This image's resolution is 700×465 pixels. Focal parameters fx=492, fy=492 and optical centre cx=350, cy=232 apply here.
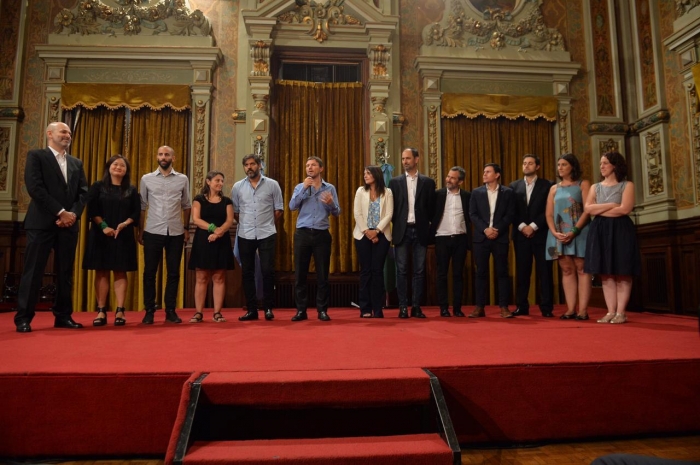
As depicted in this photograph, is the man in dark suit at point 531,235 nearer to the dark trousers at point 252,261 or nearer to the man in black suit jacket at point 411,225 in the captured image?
the man in black suit jacket at point 411,225

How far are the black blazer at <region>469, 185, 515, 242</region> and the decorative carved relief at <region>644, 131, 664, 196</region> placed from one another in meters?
2.90

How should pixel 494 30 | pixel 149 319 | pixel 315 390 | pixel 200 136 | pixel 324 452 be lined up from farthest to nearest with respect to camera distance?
pixel 494 30
pixel 200 136
pixel 149 319
pixel 315 390
pixel 324 452

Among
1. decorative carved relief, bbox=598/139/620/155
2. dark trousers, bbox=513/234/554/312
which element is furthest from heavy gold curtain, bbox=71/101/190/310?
decorative carved relief, bbox=598/139/620/155

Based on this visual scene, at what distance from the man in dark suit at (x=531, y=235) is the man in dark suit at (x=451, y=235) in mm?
503

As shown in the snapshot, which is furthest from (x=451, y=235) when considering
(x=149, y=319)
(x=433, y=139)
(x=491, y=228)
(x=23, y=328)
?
(x=23, y=328)

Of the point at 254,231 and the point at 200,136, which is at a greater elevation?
the point at 200,136

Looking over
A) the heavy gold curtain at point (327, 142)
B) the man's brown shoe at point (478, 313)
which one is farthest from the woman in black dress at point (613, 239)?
the heavy gold curtain at point (327, 142)

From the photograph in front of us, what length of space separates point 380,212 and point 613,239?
183 centimetres

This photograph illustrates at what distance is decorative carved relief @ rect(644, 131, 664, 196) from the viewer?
6.05m

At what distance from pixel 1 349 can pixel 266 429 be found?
1568 mm

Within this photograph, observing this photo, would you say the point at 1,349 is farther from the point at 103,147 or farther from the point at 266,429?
the point at 103,147

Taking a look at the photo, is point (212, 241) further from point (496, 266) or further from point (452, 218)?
point (496, 266)

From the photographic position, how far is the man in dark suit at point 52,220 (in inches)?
133

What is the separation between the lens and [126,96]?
6121mm
